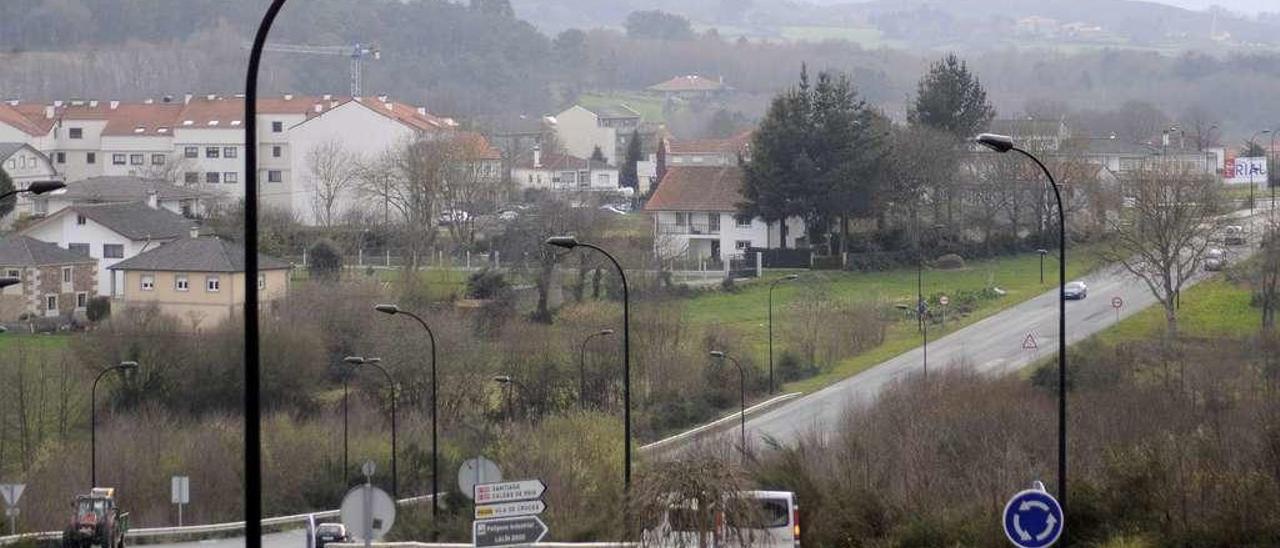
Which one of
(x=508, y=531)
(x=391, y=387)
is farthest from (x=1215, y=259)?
(x=508, y=531)

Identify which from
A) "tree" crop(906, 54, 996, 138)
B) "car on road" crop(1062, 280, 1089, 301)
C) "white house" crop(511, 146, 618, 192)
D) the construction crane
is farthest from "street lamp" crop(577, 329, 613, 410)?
the construction crane

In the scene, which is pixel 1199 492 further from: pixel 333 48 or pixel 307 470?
pixel 333 48

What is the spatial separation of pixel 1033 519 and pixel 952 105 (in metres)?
49.8

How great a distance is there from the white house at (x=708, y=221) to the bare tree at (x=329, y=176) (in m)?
12.1

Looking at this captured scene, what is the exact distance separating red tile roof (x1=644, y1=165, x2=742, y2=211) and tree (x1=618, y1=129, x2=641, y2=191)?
30.2 meters

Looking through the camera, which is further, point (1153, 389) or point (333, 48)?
point (333, 48)

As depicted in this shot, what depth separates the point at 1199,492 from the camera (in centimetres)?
1684

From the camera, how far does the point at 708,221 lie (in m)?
60.6

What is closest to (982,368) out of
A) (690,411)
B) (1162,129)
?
(690,411)

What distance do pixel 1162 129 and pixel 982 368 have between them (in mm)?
52241

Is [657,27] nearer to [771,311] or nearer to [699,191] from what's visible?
[699,191]

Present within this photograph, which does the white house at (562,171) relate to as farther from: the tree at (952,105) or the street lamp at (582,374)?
the street lamp at (582,374)

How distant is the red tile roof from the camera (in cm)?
6059

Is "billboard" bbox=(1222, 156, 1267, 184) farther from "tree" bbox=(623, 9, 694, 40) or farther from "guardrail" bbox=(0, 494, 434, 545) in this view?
"tree" bbox=(623, 9, 694, 40)
